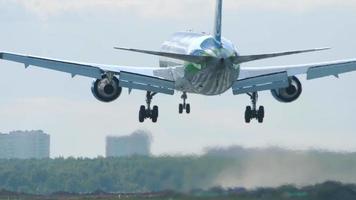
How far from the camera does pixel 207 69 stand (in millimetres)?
107625

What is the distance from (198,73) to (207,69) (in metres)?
1.72

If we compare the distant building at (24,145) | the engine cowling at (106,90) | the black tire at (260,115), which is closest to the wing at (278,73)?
the black tire at (260,115)

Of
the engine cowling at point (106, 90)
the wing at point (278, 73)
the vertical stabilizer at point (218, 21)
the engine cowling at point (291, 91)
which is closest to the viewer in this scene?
the vertical stabilizer at point (218, 21)

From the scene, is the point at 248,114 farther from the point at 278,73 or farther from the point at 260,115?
the point at 278,73

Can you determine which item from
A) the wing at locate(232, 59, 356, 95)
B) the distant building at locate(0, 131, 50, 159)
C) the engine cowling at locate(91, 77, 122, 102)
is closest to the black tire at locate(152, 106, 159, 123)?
the engine cowling at locate(91, 77, 122, 102)

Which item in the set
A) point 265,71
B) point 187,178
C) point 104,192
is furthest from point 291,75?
point 104,192

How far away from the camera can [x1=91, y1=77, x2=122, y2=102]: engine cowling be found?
378 feet

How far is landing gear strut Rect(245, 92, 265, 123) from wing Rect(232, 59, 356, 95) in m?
1.76

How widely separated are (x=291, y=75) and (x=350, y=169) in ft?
24.3

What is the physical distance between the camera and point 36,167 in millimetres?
138875

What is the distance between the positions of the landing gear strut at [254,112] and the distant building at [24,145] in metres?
31.2

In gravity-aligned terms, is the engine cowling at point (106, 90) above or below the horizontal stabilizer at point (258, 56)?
below

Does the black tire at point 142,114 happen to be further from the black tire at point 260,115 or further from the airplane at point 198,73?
the black tire at point 260,115

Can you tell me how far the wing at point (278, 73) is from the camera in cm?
11438
